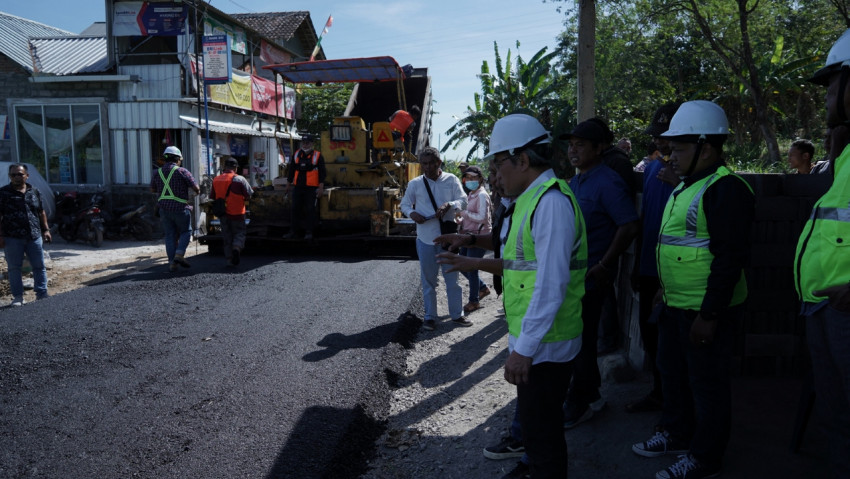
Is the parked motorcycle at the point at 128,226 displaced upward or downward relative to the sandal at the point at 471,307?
upward

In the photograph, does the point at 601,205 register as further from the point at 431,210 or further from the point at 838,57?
the point at 431,210

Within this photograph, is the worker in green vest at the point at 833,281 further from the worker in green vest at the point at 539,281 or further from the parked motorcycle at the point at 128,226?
the parked motorcycle at the point at 128,226

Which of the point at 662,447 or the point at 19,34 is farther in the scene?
the point at 19,34

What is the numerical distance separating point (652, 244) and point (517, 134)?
5.08ft

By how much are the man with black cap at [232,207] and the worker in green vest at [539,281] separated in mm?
7647

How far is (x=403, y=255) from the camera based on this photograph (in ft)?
34.6

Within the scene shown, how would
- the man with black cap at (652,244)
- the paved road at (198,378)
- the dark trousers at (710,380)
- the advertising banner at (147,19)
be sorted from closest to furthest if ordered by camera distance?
the dark trousers at (710,380), the paved road at (198,378), the man with black cap at (652,244), the advertising banner at (147,19)

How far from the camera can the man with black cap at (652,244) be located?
Answer: 3.69 m

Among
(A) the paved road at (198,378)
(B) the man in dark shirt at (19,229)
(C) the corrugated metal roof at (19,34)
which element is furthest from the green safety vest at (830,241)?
(C) the corrugated metal roof at (19,34)

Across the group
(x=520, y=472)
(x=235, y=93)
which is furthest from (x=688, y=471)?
(x=235, y=93)

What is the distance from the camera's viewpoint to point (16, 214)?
762 centimetres

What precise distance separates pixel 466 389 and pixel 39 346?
3582mm

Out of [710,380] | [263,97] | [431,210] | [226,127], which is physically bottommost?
[710,380]

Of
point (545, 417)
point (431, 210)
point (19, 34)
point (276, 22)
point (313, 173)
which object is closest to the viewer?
point (545, 417)
